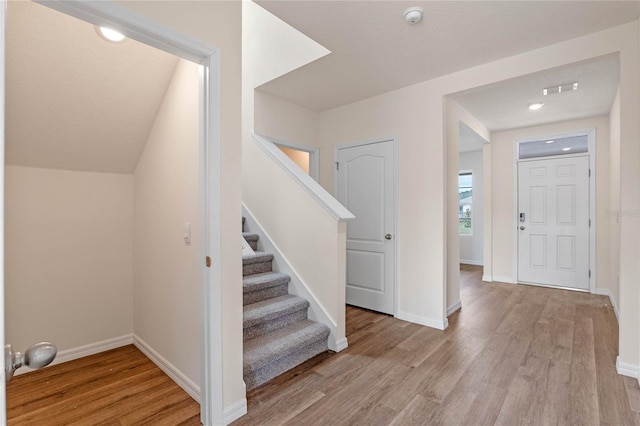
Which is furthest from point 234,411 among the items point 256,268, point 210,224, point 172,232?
point 256,268

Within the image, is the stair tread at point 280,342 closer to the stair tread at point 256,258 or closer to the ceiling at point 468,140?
the stair tread at point 256,258

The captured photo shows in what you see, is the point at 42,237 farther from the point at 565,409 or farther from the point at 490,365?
the point at 565,409

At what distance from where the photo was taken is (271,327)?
257 centimetres

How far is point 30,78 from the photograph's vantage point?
1.88 metres

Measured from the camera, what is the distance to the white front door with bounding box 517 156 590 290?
451cm

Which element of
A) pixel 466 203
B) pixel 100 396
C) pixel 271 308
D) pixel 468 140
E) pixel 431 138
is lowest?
pixel 100 396

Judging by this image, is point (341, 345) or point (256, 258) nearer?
point (341, 345)

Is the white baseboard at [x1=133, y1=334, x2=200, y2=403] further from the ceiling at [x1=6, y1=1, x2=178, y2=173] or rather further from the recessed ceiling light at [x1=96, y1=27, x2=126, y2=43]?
the recessed ceiling light at [x1=96, y1=27, x2=126, y2=43]

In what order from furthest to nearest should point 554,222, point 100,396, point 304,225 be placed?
point 554,222 → point 304,225 → point 100,396

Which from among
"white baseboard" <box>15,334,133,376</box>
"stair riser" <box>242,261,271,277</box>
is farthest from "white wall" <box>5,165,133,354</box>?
"stair riser" <box>242,261,271,277</box>

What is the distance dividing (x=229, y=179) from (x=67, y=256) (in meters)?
1.87

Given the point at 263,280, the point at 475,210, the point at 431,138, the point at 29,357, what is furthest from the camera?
the point at 475,210

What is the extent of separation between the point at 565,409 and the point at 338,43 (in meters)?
3.02

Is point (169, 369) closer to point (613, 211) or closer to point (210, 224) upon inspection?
point (210, 224)
